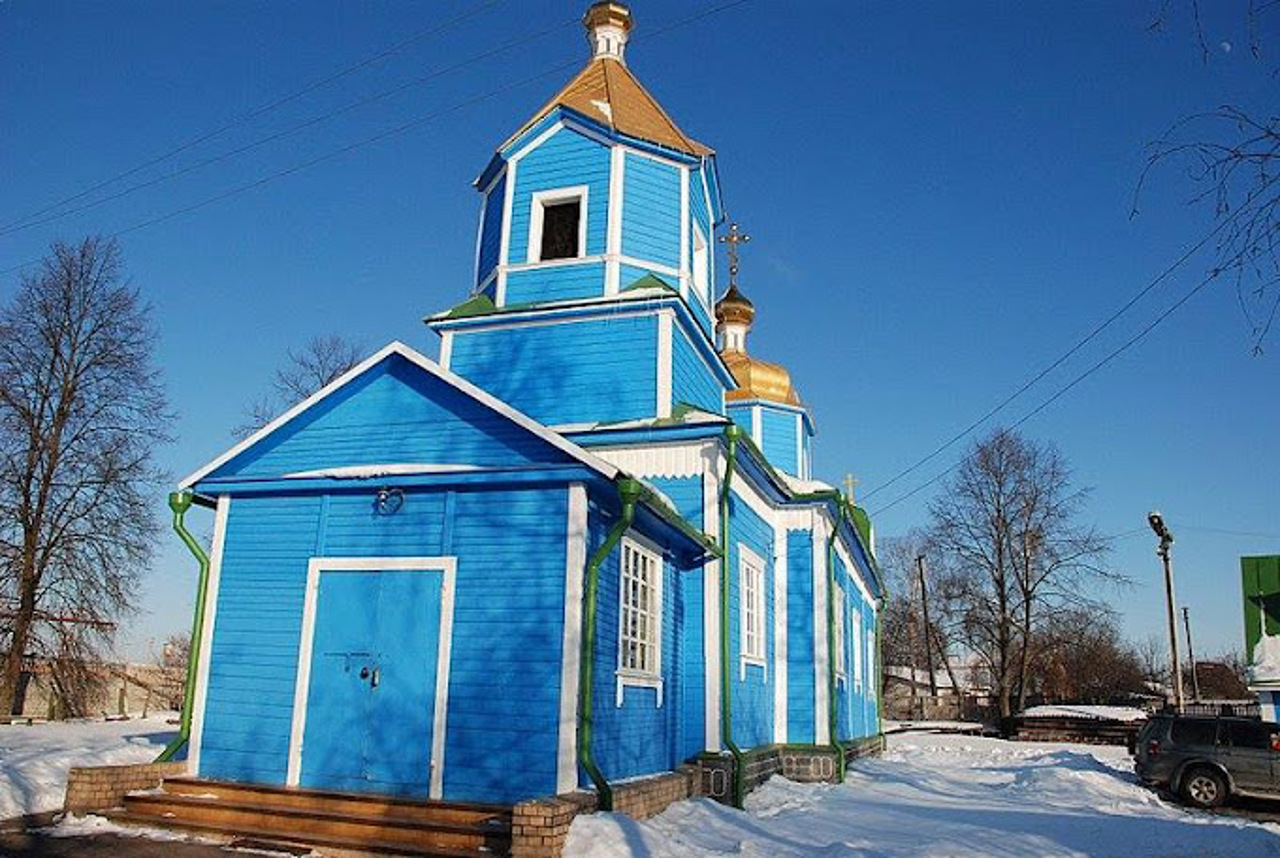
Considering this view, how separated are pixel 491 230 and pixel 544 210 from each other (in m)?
0.98

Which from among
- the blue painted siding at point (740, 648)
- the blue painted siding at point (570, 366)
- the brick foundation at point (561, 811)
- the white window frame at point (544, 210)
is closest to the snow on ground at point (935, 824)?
the brick foundation at point (561, 811)

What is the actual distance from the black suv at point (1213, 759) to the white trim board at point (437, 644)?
37.8 ft

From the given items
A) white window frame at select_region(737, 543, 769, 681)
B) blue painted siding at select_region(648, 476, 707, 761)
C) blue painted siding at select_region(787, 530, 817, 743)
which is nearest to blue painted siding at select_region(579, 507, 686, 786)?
blue painted siding at select_region(648, 476, 707, 761)

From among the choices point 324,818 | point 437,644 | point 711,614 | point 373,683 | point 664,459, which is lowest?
point 324,818

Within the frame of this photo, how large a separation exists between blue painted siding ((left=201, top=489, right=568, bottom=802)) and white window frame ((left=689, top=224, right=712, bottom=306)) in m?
6.50

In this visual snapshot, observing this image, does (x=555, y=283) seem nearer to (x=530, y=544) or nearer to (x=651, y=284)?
(x=651, y=284)

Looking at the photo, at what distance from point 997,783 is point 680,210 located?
10.7 m

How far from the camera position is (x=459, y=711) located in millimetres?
8945

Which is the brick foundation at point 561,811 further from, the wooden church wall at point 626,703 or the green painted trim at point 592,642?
the wooden church wall at point 626,703

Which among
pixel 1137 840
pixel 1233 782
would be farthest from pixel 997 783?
pixel 1137 840

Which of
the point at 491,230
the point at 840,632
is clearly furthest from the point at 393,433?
the point at 840,632

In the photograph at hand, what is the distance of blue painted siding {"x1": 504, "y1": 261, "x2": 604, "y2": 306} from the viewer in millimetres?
13570

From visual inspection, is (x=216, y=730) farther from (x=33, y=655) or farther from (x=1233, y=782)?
(x=33, y=655)

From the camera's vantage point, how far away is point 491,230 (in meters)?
14.9
